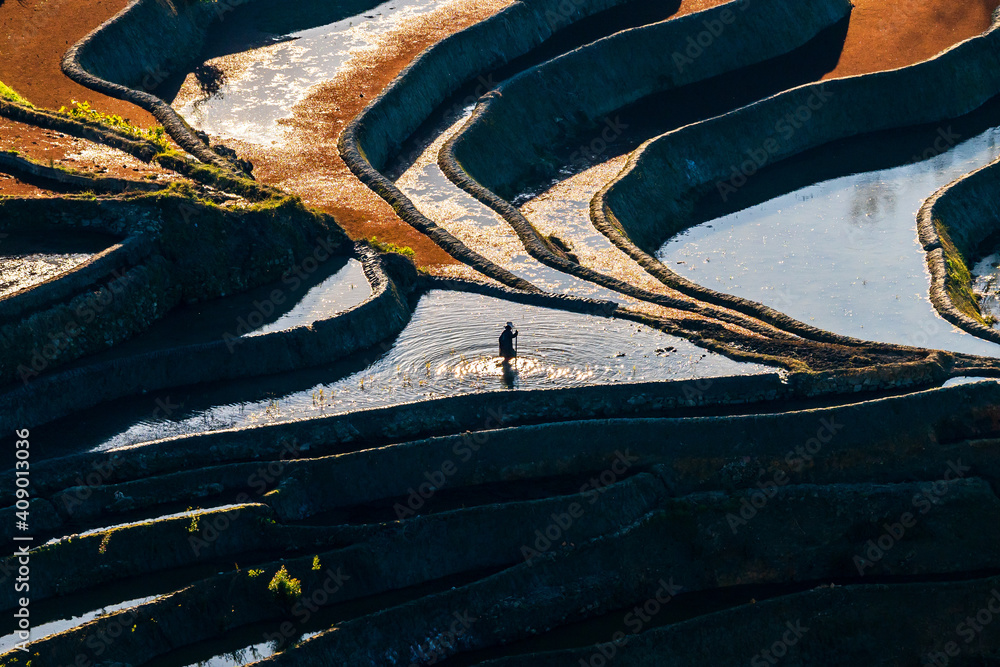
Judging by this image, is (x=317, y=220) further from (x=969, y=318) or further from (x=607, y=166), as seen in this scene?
(x=969, y=318)

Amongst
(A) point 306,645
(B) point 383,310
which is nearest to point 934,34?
(B) point 383,310

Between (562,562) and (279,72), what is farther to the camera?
(279,72)

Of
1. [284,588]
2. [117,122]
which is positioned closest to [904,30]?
[117,122]

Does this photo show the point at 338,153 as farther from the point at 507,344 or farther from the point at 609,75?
the point at 609,75

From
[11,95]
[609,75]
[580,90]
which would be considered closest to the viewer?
[11,95]

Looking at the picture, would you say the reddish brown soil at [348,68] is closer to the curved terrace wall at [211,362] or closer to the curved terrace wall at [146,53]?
the curved terrace wall at [146,53]

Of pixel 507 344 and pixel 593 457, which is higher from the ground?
pixel 507 344

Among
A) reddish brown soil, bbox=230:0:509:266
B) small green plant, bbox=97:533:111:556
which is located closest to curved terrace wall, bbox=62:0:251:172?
reddish brown soil, bbox=230:0:509:266
